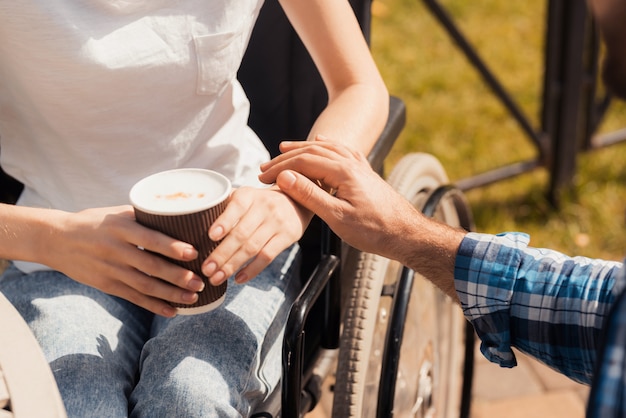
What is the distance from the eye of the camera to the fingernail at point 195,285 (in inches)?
42.5

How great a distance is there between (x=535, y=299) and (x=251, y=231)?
436 millimetres

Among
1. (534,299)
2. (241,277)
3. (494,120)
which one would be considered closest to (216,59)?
(241,277)

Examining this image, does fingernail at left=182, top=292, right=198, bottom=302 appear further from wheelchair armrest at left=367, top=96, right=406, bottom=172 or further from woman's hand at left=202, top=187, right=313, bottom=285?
wheelchair armrest at left=367, top=96, right=406, bottom=172

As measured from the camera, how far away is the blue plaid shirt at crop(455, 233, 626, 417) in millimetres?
1145

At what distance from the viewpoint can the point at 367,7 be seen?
1541 mm

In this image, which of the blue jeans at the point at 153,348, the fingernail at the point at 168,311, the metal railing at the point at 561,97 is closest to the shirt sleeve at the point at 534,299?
the blue jeans at the point at 153,348

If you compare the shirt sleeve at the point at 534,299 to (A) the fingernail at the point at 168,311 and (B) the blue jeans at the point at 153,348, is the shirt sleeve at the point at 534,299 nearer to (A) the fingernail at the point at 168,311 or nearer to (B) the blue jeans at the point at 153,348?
(B) the blue jeans at the point at 153,348

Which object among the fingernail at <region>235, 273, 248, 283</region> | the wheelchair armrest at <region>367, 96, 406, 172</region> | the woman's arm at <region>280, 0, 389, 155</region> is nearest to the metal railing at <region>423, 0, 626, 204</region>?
the wheelchair armrest at <region>367, 96, 406, 172</region>

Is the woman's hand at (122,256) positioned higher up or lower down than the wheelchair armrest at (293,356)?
higher up

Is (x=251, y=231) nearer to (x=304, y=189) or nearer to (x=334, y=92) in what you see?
(x=304, y=189)

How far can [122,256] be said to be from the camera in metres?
1.10

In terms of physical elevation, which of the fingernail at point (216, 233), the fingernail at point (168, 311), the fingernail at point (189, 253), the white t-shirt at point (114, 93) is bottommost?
the fingernail at point (168, 311)

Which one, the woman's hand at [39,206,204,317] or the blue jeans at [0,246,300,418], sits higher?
the woman's hand at [39,206,204,317]

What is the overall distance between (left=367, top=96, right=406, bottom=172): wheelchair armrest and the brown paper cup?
421 millimetres
